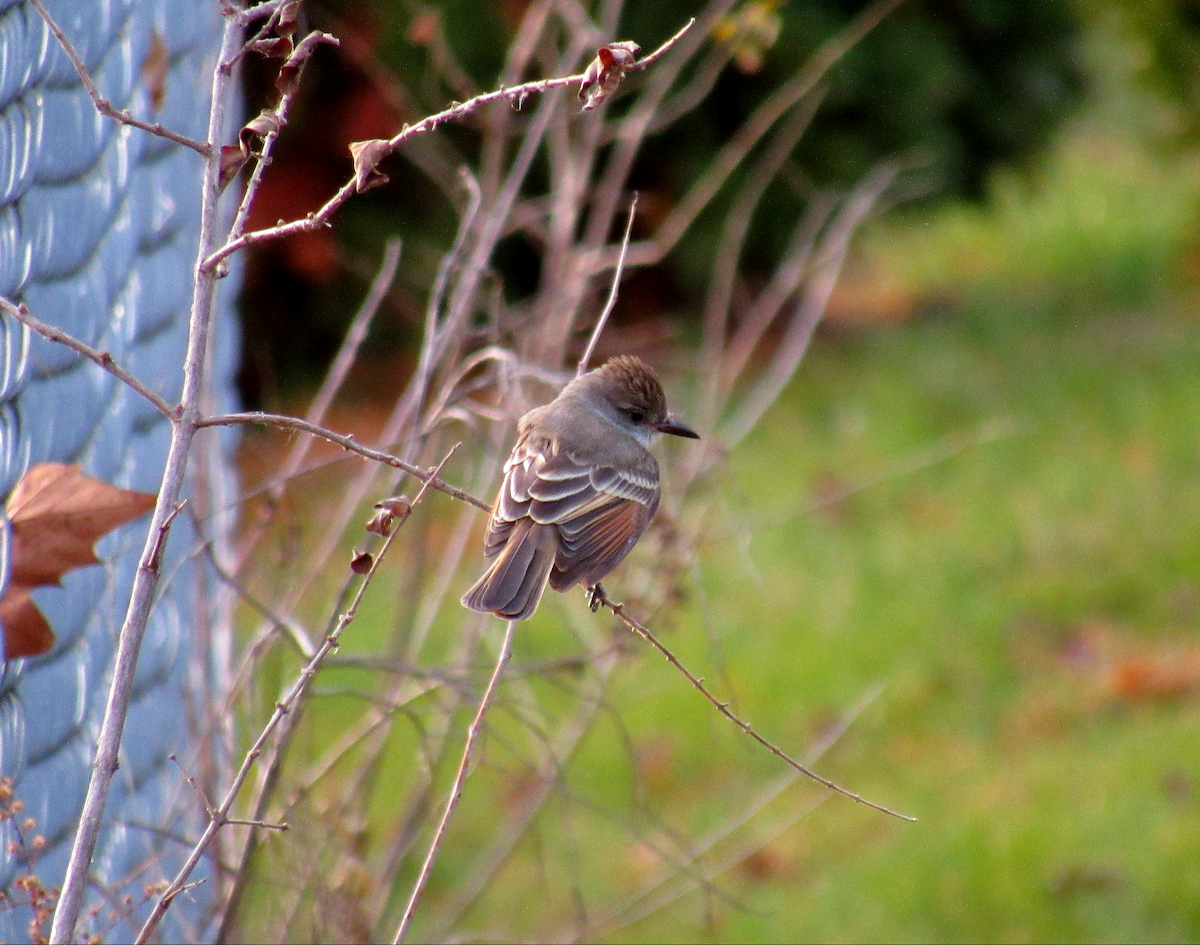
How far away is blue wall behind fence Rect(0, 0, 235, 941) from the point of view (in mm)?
2502

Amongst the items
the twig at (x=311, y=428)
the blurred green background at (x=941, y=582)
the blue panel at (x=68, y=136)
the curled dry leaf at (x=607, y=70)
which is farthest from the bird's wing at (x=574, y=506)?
the curled dry leaf at (x=607, y=70)

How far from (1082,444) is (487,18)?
498 cm

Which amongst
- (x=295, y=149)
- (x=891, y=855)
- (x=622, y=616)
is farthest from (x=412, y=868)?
(x=295, y=149)

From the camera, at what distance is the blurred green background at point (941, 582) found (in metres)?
5.71

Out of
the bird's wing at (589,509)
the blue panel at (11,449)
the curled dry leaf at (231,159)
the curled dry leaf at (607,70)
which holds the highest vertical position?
the bird's wing at (589,509)

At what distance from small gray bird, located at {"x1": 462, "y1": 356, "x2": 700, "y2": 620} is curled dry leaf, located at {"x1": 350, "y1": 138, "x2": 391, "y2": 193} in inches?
66.5

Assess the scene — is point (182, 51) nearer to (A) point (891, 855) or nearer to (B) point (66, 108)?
(B) point (66, 108)

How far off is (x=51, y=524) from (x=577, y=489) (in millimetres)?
2065

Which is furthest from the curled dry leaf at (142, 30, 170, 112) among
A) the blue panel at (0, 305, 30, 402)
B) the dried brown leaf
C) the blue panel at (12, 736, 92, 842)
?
the dried brown leaf

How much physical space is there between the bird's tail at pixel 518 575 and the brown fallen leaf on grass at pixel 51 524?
1163 millimetres

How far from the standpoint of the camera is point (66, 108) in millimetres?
2799

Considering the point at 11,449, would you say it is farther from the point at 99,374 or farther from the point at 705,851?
Result: the point at 705,851

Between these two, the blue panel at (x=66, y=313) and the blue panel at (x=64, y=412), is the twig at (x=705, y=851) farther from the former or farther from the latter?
the blue panel at (x=66, y=313)

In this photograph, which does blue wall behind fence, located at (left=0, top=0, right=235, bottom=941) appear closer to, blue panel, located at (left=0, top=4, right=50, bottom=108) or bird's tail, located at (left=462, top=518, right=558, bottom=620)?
blue panel, located at (left=0, top=4, right=50, bottom=108)
